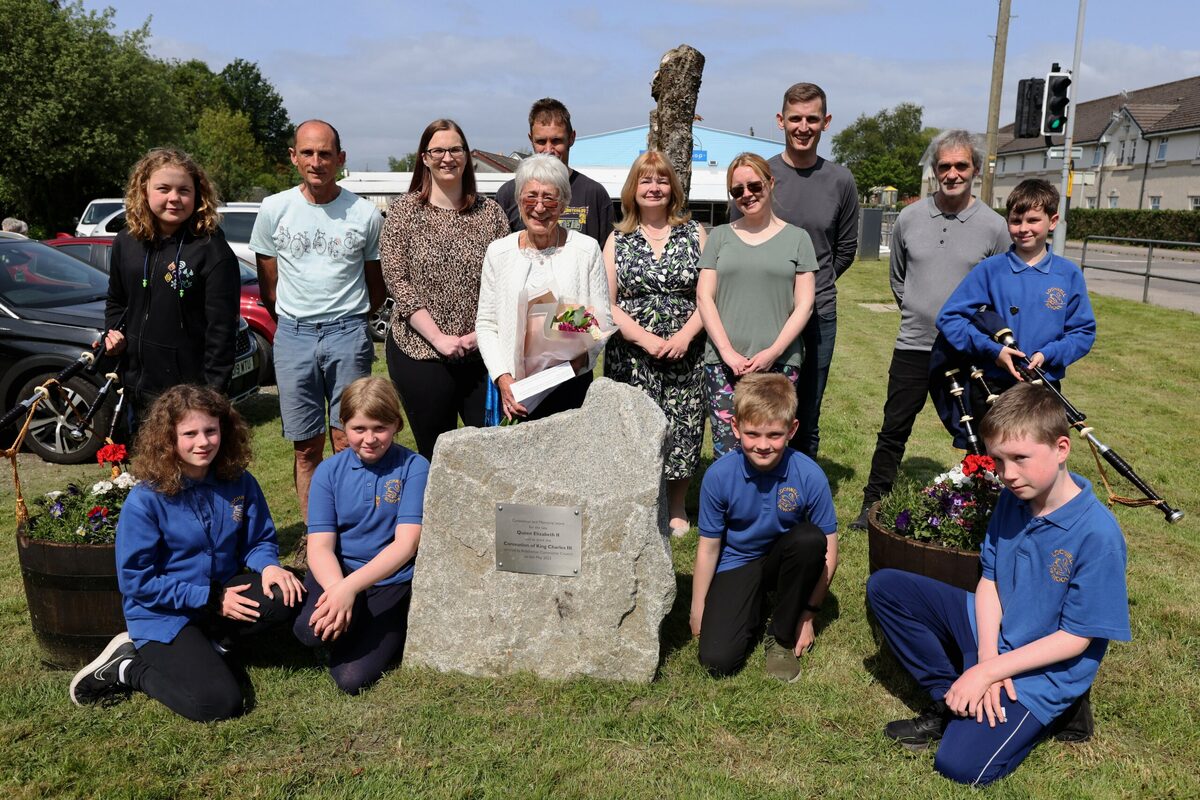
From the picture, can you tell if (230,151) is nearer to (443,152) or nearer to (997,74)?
(997,74)

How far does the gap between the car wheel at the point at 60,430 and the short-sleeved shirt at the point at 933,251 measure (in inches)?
221

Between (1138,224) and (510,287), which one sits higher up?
(1138,224)

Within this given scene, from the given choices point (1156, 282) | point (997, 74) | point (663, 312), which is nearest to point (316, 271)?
point (663, 312)

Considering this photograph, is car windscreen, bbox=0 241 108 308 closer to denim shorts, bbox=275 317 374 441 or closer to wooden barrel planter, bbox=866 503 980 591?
denim shorts, bbox=275 317 374 441

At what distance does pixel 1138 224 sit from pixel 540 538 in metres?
40.3

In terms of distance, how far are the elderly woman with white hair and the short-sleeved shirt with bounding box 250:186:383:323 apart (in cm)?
73

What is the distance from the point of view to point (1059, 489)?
285 centimetres

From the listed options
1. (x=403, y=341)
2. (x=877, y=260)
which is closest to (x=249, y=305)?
(x=403, y=341)

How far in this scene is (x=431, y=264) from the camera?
13.2ft

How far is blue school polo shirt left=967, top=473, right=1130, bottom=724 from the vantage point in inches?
109

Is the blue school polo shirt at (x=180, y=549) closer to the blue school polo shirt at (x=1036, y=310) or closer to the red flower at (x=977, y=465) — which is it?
the red flower at (x=977, y=465)

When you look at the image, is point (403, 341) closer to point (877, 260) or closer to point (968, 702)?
point (968, 702)

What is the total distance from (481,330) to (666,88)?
524 centimetres

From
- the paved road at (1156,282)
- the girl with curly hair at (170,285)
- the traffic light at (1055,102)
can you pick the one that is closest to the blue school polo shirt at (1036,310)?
the girl with curly hair at (170,285)
